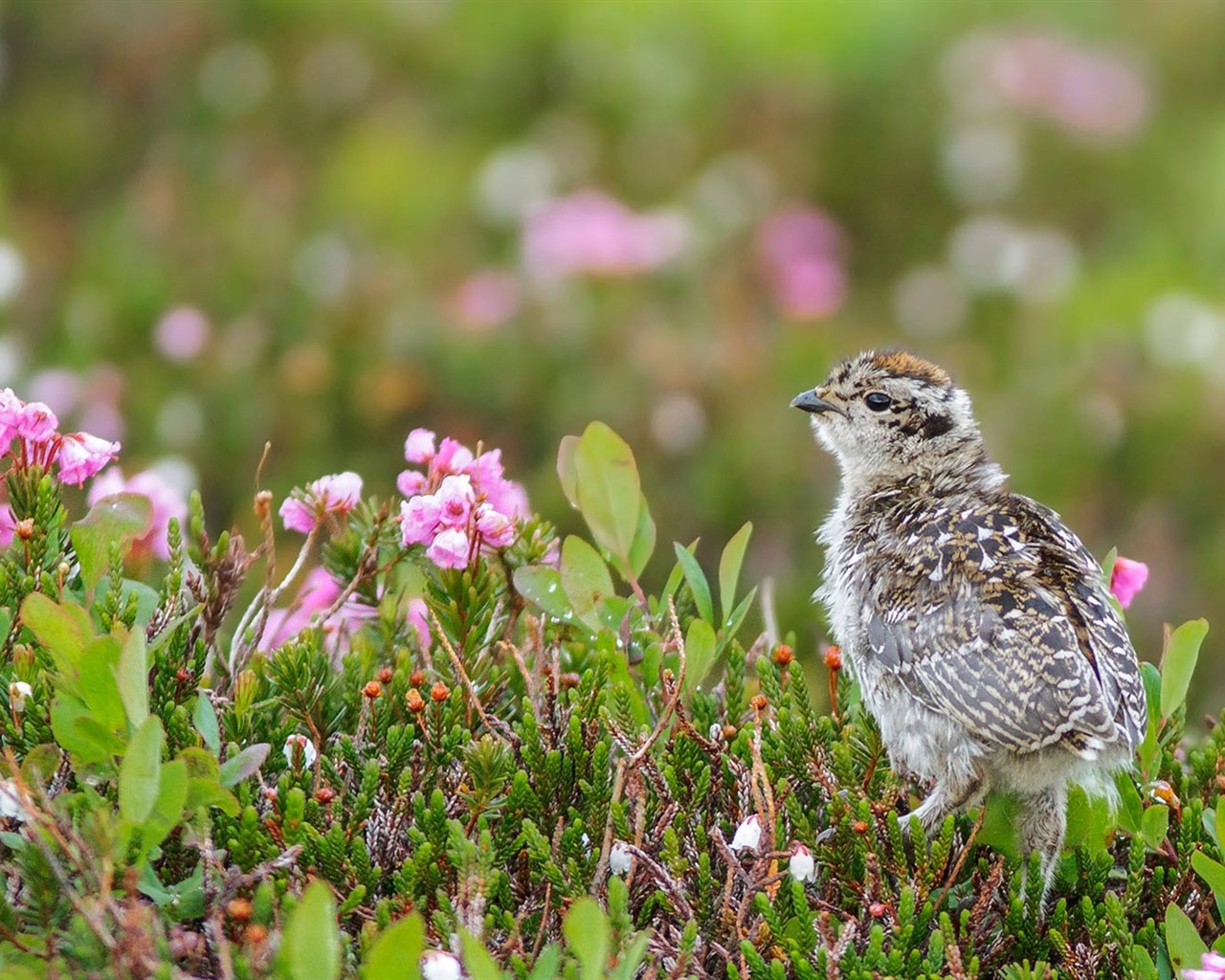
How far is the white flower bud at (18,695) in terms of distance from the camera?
340 cm

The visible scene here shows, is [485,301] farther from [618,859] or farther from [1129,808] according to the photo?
[618,859]

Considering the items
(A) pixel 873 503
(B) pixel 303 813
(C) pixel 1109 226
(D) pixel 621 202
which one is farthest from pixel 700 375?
(B) pixel 303 813

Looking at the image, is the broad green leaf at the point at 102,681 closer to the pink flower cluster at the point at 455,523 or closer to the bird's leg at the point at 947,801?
the pink flower cluster at the point at 455,523

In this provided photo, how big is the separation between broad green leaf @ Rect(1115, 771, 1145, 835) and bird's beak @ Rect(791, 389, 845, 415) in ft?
6.90

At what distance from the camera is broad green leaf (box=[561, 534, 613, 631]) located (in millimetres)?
3936

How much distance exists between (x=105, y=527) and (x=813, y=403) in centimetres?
265

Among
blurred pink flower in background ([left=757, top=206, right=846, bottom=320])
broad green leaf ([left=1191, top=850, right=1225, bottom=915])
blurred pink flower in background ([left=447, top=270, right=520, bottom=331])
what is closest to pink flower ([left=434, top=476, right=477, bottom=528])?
broad green leaf ([left=1191, top=850, right=1225, bottom=915])

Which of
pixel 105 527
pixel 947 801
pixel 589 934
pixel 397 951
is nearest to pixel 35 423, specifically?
pixel 105 527

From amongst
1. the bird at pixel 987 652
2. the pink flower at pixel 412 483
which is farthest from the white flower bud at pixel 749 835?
the pink flower at pixel 412 483

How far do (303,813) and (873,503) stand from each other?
2.43 m

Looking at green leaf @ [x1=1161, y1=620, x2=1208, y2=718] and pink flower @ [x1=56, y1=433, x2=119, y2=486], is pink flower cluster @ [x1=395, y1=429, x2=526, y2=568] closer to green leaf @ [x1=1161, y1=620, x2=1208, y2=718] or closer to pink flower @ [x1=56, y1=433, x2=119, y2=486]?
pink flower @ [x1=56, y1=433, x2=119, y2=486]

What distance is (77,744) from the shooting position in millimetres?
3111

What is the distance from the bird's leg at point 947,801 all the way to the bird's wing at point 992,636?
12 centimetres

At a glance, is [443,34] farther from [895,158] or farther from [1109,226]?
[1109,226]
